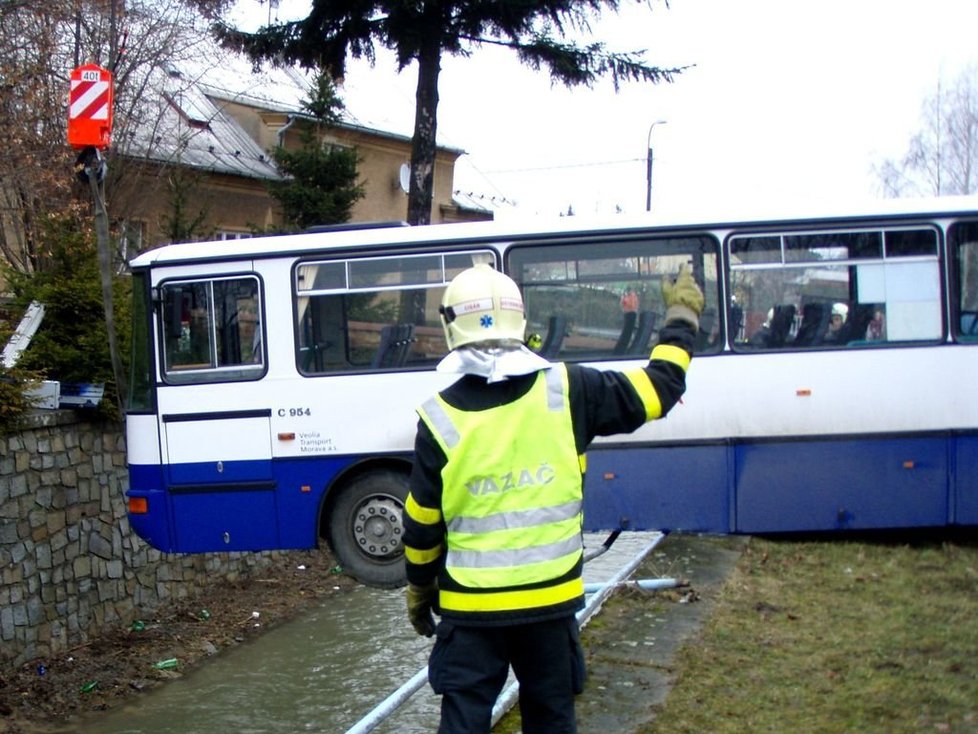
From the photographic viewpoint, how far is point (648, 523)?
8.73m

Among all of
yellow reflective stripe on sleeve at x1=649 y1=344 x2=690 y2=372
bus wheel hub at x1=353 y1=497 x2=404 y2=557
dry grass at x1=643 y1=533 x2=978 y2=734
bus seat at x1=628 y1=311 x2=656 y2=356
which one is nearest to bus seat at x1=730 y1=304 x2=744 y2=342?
bus seat at x1=628 y1=311 x2=656 y2=356

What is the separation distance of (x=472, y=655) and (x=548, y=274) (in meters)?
5.30

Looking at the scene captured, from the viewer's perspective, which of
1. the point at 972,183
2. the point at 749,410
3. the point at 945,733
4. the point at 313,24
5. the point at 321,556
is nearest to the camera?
the point at 945,733

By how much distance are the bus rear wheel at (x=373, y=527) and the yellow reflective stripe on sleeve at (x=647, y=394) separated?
4895mm

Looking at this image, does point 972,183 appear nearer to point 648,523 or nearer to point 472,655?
point 648,523

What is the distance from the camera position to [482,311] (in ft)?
12.8

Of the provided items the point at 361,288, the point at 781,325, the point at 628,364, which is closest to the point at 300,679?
the point at 361,288

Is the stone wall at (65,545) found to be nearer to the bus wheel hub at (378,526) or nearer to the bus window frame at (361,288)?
the bus window frame at (361,288)

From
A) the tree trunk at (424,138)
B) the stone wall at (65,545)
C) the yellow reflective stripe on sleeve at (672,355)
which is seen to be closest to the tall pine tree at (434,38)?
the tree trunk at (424,138)

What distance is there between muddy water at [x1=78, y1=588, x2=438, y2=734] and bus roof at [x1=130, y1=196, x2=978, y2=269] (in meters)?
4.44

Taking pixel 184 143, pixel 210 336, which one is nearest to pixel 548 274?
pixel 210 336

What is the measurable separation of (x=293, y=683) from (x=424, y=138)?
857cm

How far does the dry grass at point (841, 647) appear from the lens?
5945mm

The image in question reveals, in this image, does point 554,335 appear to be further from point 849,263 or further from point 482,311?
point 482,311
